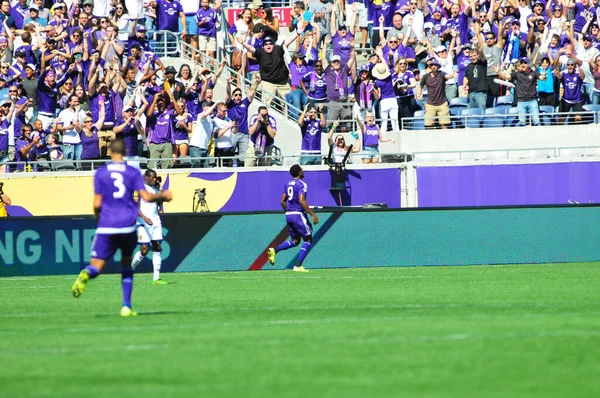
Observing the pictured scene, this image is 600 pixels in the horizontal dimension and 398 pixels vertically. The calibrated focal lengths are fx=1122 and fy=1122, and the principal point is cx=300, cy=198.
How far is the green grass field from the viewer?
26.1 feet

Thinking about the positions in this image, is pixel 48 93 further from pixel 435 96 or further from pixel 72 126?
pixel 435 96

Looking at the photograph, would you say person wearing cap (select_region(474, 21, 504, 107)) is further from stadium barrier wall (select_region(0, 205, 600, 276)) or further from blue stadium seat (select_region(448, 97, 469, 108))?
stadium barrier wall (select_region(0, 205, 600, 276))

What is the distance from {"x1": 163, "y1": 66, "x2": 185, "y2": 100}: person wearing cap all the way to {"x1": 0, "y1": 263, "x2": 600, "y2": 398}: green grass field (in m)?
10.6

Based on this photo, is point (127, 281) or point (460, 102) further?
point (460, 102)

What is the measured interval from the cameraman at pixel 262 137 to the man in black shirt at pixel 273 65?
2194mm

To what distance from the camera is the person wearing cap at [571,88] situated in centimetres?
2953

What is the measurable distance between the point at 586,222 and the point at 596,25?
31.6 feet

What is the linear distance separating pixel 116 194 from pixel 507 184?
16889 mm

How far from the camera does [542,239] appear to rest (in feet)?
80.1

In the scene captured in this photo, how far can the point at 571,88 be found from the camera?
29719mm

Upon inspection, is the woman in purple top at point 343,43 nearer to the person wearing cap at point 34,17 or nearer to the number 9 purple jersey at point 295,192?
the person wearing cap at point 34,17

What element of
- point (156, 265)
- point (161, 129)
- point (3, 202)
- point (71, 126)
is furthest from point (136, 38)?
point (156, 265)

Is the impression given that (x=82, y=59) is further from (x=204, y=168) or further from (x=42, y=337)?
(x=42, y=337)

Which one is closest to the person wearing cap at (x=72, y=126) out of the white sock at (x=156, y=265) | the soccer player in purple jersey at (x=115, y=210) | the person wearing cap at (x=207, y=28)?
the person wearing cap at (x=207, y=28)
